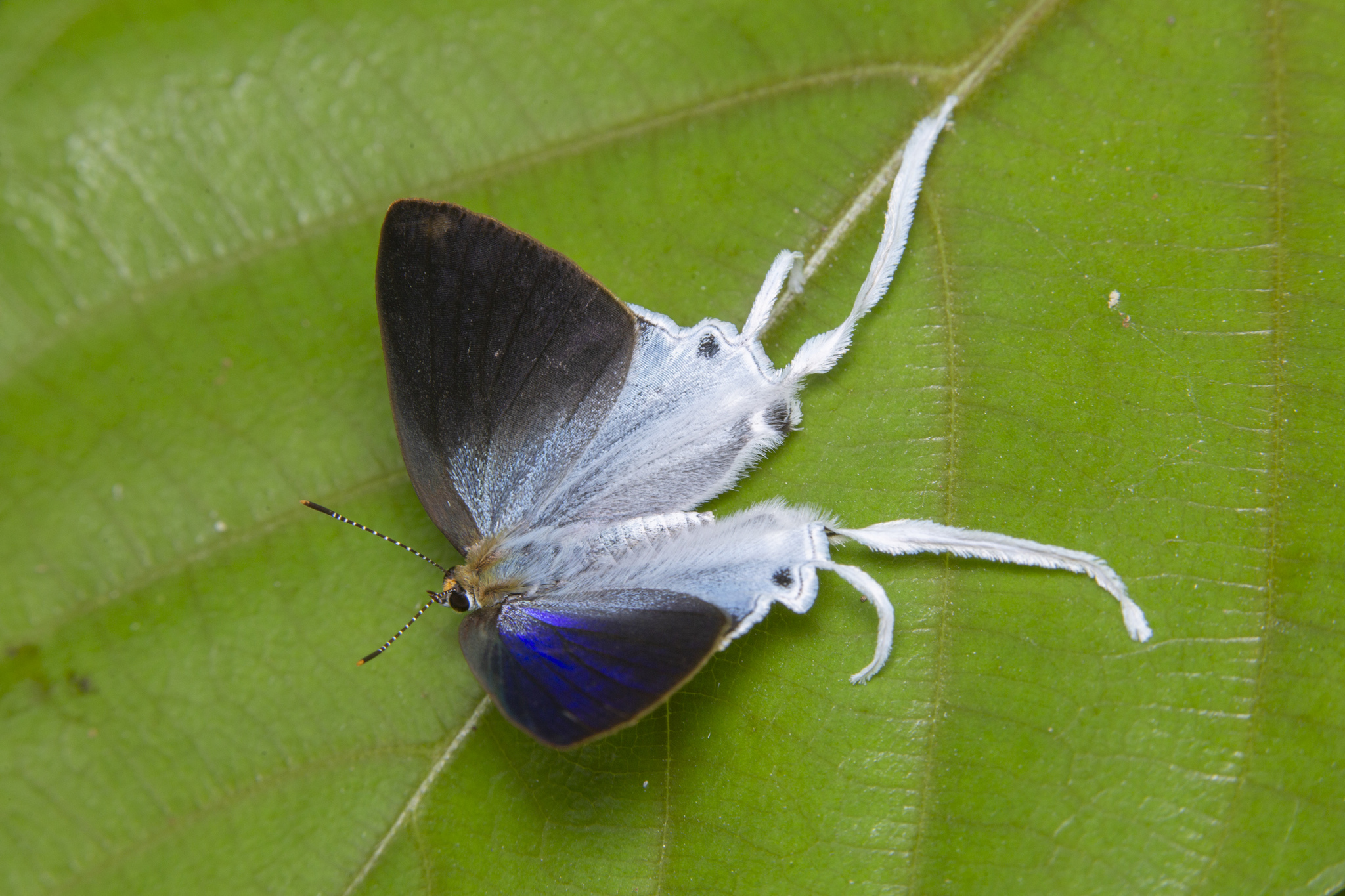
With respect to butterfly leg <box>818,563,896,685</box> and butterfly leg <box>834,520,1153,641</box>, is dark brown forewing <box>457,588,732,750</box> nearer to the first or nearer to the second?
butterfly leg <box>818,563,896,685</box>

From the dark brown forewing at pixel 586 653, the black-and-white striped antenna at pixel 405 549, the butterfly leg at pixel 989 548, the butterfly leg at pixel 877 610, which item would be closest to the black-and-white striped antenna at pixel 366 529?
the black-and-white striped antenna at pixel 405 549

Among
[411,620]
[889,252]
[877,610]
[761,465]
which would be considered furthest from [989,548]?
[411,620]

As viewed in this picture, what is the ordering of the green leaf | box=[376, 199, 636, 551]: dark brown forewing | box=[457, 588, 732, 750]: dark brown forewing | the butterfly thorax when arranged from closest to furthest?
1. box=[457, 588, 732, 750]: dark brown forewing
2. the green leaf
3. box=[376, 199, 636, 551]: dark brown forewing
4. the butterfly thorax

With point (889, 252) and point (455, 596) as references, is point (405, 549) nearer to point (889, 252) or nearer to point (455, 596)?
point (455, 596)

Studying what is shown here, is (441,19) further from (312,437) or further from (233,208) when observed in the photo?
(312,437)

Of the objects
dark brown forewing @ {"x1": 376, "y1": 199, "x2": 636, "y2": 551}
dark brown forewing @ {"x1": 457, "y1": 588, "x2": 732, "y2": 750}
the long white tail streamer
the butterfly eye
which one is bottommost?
dark brown forewing @ {"x1": 457, "y1": 588, "x2": 732, "y2": 750}

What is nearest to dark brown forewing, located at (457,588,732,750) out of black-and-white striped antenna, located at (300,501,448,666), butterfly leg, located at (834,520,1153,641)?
black-and-white striped antenna, located at (300,501,448,666)

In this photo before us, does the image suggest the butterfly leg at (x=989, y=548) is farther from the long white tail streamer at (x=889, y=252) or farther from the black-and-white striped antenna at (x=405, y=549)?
the black-and-white striped antenna at (x=405, y=549)
